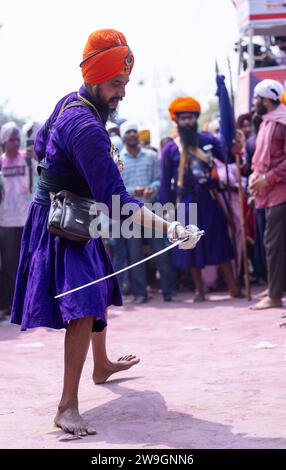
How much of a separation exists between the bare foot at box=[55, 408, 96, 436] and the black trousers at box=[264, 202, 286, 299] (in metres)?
4.66

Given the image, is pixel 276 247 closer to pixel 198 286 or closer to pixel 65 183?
pixel 198 286

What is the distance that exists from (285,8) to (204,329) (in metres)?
7.78

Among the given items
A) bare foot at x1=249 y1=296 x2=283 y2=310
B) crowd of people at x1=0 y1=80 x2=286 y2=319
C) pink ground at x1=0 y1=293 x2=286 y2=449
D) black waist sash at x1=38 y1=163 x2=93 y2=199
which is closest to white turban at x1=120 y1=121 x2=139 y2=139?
crowd of people at x1=0 y1=80 x2=286 y2=319

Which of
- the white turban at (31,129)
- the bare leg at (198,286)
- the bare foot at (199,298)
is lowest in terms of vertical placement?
the bare foot at (199,298)

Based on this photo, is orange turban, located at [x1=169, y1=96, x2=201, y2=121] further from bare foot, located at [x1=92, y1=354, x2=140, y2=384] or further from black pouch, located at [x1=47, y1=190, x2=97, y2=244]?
black pouch, located at [x1=47, y1=190, x2=97, y2=244]

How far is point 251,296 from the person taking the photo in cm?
1030

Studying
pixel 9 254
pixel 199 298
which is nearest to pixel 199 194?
pixel 199 298

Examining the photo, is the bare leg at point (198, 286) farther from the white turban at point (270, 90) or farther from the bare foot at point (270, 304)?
the white turban at point (270, 90)

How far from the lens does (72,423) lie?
449cm

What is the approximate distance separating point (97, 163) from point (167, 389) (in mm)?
1683

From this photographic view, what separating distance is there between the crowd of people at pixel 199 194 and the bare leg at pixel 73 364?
4.52 m

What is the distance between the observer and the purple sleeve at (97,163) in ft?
14.3

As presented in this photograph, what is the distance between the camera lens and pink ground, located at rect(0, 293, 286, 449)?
4.35 metres

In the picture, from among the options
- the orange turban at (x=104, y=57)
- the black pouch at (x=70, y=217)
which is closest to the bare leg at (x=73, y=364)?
the black pouch at (x=70, y=217)
